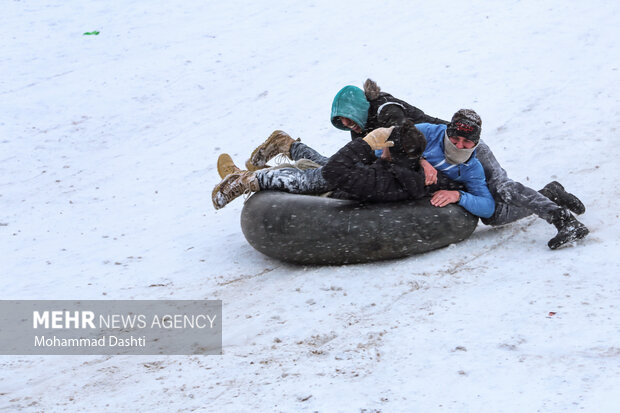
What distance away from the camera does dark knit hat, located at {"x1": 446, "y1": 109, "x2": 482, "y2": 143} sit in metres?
4.89

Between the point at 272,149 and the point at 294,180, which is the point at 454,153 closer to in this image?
the point at 294,180

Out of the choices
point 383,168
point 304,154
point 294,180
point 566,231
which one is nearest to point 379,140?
point 383,168

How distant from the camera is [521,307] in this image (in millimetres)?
3902

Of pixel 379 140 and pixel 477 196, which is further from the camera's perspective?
pixel 477 196

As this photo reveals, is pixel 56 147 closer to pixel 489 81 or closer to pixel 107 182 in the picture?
pixel 107 182

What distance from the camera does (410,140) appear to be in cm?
489

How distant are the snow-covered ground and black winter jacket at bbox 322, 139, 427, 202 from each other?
0.51 metres

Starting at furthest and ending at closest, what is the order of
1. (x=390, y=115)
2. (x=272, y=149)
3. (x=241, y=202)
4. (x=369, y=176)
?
1. (x=241, y=202)
2. (x=272, y=149)
3. (x=390, y=115)
4. (x=369, y=176)

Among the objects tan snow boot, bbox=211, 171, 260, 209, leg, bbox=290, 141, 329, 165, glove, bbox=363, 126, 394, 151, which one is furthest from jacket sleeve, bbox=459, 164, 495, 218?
tan snow boot, bbox=211, 171, 260, 209

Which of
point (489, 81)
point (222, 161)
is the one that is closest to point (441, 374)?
point (222, 161)

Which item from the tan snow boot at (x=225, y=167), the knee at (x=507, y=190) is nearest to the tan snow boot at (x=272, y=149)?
the tan snow boot at (x=225, y=167)

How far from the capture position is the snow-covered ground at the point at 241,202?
11.0 feet

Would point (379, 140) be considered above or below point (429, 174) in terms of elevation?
above

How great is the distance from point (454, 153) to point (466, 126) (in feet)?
0.86
